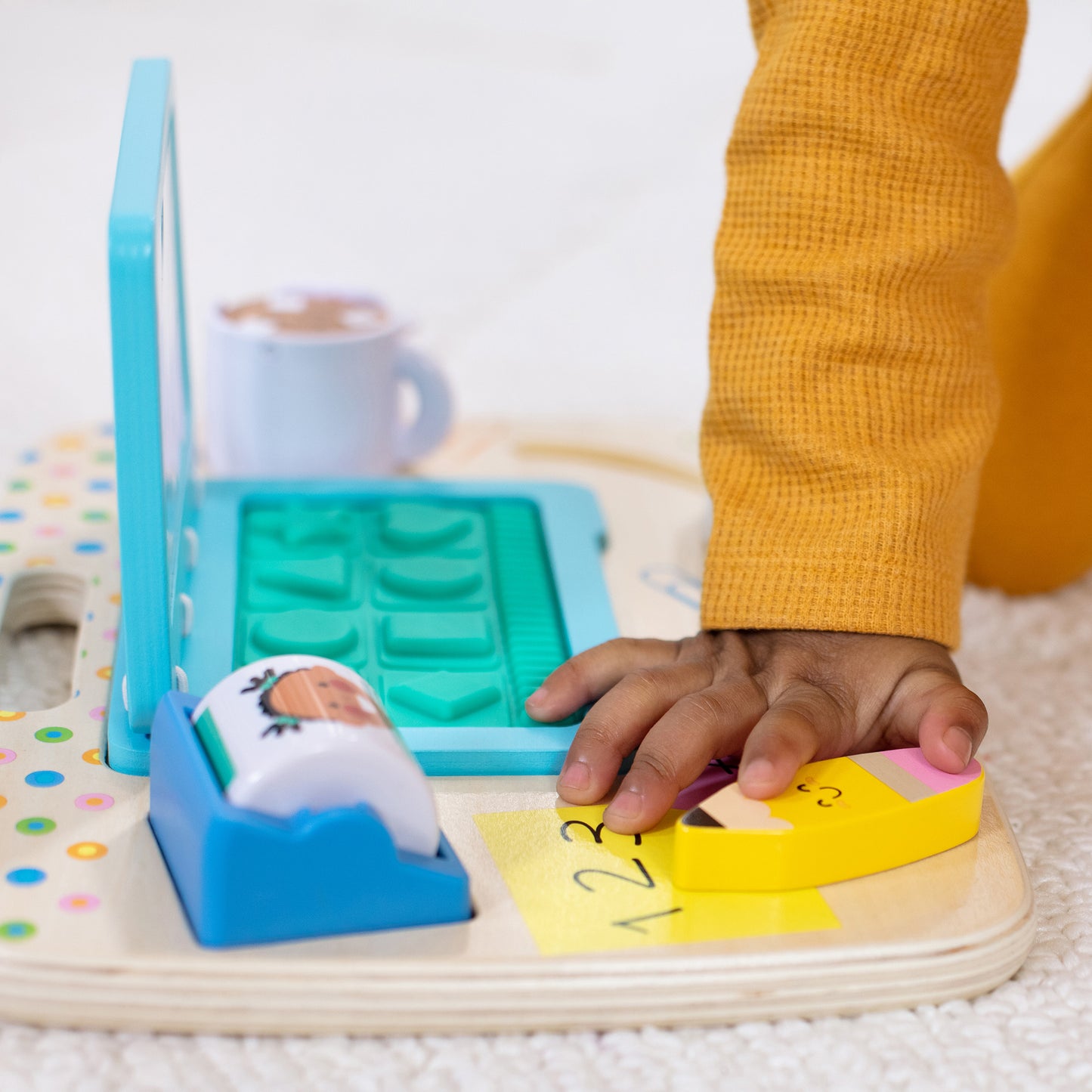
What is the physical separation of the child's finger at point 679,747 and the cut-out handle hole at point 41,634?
241mm

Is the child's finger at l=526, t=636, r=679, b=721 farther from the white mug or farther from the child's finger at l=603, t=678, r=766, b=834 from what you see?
the white mug

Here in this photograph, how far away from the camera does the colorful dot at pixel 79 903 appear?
0.36m

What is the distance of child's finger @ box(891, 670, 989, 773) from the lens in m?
0.41

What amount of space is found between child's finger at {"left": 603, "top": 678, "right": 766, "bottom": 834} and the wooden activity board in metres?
0.01

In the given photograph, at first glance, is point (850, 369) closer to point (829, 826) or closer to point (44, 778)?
point (829, 826)

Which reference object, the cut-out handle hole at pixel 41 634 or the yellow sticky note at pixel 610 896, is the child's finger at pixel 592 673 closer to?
the yellow sticky note at pixel 610 896

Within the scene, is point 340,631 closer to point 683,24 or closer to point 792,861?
point 792,861

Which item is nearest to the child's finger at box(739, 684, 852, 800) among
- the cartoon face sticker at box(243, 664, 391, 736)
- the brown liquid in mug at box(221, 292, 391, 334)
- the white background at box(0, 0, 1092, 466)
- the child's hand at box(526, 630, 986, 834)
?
the child's hand at box(526, 630, 986, 834)

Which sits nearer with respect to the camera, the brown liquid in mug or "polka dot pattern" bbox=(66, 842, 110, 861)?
"polka dot pattern" bbox=(66, 842, 110, 861)

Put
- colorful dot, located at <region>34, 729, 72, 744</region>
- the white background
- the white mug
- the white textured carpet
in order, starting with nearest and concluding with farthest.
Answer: the white textured carpet < colorful dot, located at <region>34, 729, 72, 744</region> < the white mug < the white background

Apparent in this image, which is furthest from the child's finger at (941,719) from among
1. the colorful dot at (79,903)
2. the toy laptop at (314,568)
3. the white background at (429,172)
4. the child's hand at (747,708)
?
the white background at (429,172)

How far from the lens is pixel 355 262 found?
113 centimetres

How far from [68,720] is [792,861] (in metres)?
0.24

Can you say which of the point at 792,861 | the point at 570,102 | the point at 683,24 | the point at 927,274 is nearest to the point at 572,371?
the point at 927,274
